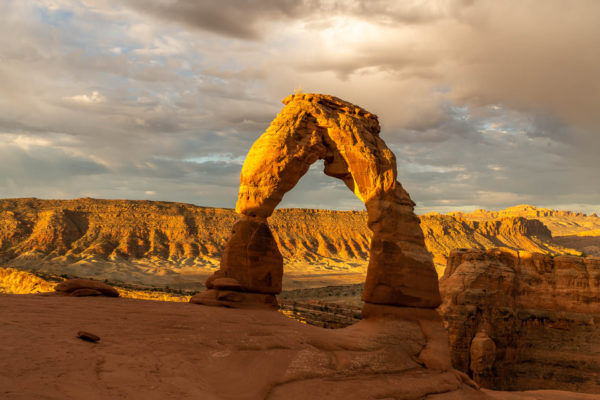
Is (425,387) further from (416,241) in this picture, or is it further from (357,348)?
→ (416,241)

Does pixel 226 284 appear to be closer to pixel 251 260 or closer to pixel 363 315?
pixel 251 260

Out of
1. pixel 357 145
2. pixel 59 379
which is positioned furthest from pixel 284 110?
pixel 59 379

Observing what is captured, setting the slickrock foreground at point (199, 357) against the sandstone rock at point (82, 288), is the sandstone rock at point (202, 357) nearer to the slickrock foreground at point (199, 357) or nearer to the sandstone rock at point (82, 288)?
the slickrock foreground at point (199, 357)

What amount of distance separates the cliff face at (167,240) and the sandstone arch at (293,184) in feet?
154

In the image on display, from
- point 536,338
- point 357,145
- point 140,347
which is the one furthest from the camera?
point 536,338

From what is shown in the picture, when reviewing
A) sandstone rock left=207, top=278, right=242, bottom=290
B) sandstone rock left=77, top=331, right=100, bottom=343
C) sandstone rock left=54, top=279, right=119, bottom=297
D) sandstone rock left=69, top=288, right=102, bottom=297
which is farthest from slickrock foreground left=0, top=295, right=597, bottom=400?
sandstone rock left=207, top=278, right=242, bottom=290

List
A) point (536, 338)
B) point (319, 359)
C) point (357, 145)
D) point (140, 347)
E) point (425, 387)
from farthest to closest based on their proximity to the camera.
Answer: point (536, 338), point (357, 145), point (425, 387), point (319, 359), point (140, 347)

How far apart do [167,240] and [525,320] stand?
253 feet

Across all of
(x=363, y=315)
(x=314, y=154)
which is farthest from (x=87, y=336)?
(x=314, y=154)

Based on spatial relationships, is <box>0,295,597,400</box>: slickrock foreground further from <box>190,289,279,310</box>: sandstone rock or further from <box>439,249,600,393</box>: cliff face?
<box>439,249,600,393</box>: cliff face

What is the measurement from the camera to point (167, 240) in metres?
90.8

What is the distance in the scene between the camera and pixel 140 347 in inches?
307

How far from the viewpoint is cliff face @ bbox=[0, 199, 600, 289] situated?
70000 millimetres

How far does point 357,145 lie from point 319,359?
8171 mm
